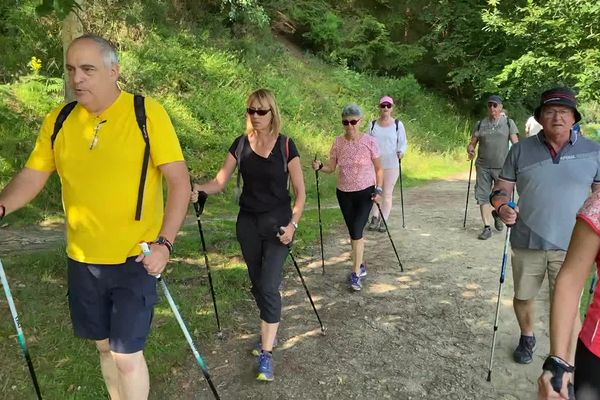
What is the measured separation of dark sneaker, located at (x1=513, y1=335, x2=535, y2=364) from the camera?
4.72 m

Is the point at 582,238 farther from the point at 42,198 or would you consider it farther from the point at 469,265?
the point at 42,198

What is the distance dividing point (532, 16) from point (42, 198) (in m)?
16.2

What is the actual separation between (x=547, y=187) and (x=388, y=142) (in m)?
4.40

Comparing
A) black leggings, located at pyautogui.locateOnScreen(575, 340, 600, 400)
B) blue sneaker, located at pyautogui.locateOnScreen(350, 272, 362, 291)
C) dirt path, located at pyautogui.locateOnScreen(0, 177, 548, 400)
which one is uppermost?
black leggings, located at pyautogui.locateOnScreen(575, 340, 600, 400)

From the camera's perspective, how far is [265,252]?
14.3 feet

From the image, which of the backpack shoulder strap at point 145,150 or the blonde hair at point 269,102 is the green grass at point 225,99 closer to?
the blonde hair at point 269,102

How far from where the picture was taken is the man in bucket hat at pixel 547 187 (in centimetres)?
411

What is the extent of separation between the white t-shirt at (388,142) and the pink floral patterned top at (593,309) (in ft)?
20.6

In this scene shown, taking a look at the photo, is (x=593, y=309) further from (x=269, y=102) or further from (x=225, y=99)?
(x=225, y=99)

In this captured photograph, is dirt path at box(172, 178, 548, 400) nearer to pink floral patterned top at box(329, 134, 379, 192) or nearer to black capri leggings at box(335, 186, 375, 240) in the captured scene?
black capri leggings at box(335, 186, 375, 240)

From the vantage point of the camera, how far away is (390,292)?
6305 mm

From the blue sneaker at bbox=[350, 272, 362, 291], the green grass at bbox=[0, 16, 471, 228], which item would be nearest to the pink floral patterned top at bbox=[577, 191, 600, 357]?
the blue sneaker at bbox=[350, 272, 362, 291]

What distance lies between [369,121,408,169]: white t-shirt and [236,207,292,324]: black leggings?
4373 millimetres

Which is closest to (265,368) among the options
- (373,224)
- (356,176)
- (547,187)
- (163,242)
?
(163,242)
